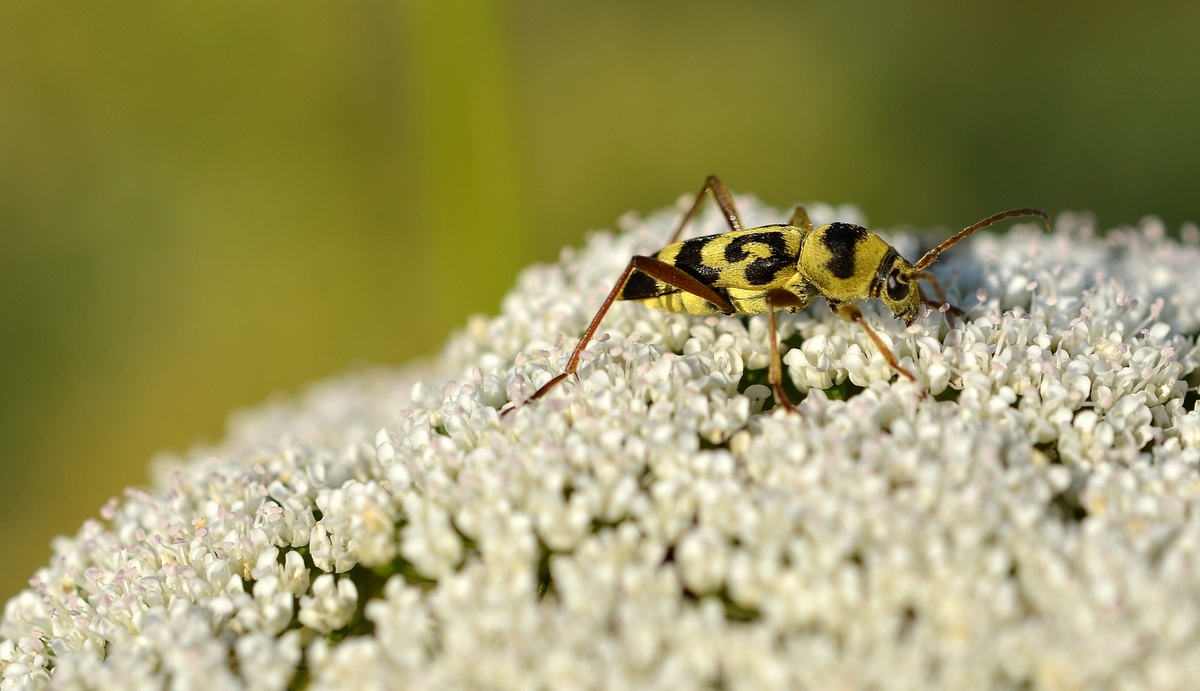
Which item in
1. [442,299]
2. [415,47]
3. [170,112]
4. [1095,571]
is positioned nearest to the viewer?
[1095,571]

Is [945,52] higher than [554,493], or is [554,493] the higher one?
[945,52]

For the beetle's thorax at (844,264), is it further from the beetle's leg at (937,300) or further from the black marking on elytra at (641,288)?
the black marking on elytra at (641,288)

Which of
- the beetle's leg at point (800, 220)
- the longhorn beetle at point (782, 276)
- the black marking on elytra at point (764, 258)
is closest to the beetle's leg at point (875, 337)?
the longhorn beetle at point (782, 276)

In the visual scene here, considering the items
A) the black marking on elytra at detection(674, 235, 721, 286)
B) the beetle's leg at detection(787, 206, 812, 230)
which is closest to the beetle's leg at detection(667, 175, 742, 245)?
the beetle's leg at detection(787, 206, 812, 230)

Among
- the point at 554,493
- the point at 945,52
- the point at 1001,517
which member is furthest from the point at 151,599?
the point at 945,52

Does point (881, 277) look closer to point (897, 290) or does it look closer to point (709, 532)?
point (897, 290)

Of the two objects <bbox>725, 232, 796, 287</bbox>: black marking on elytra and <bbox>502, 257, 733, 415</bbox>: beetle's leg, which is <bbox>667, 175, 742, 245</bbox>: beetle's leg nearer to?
<bbox>725, 232, 796, 287</bbox>: black marking on elytra

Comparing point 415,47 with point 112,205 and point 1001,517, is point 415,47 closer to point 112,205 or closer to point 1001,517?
point 112,205
